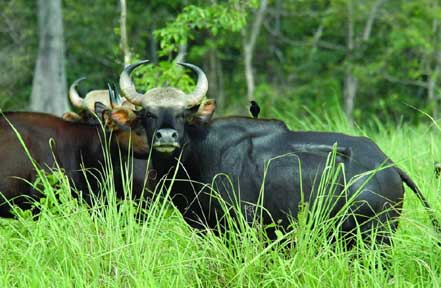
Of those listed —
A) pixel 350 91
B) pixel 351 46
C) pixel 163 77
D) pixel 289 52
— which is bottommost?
pixel 350 91

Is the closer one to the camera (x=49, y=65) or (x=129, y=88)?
(x=129, y=88)

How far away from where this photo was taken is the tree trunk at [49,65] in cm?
1939

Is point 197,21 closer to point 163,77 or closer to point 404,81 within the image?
point 163,77

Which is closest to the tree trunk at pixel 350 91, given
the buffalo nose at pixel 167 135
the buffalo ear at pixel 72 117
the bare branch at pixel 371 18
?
the bare branch at pixel 371 18

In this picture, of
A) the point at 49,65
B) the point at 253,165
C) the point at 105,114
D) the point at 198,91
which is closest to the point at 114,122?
the point at 105,114

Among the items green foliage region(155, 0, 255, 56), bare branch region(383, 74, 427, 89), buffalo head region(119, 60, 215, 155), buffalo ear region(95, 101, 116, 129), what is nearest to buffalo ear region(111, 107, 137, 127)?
buffalo head region(119, 60, 215, 155)

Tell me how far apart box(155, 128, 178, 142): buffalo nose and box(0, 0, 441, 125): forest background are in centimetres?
1534

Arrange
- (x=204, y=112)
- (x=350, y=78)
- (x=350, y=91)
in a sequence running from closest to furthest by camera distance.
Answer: (x=204, y=112) → (x=350, y=91) → (x=350, y=78)

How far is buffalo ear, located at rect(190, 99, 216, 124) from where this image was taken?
23.6 feet

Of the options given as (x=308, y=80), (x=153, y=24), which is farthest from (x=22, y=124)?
(x=308, y=80)

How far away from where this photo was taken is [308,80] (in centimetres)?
3312

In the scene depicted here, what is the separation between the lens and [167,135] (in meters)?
6.66

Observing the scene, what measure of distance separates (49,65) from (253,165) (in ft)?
44.1

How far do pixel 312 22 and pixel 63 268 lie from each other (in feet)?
93.8
